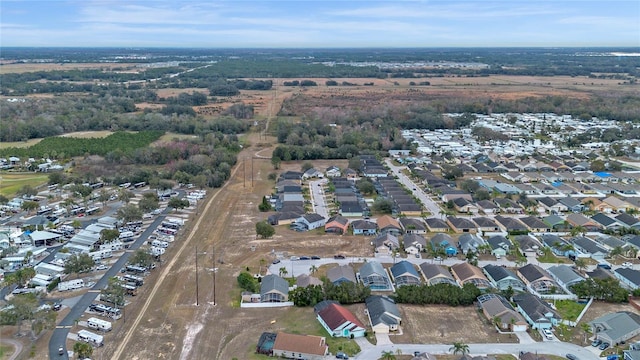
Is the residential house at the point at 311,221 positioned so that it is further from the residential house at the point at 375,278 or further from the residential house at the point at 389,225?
the residential house at the point at 375,278

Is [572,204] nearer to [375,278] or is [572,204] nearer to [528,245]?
[528,245]

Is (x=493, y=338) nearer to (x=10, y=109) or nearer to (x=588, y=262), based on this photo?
(x=588, y=262)

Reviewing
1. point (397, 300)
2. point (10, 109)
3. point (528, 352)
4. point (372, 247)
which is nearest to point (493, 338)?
point (528, 352)

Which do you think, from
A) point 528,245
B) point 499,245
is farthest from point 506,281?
point 528,245

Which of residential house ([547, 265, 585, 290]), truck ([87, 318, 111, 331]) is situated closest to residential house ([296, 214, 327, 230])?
residential house ([547, 265, 585, 290])

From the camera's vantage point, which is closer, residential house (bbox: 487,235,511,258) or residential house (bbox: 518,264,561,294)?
residential house (bbox: 518,264,561,294)

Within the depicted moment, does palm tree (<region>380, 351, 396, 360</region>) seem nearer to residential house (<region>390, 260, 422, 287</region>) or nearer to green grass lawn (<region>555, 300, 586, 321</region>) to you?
residential house (<region>390, 260, 422, 287</region>)
